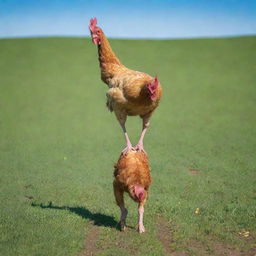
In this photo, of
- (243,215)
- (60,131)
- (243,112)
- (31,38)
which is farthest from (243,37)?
(243,215)

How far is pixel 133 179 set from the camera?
6926mm

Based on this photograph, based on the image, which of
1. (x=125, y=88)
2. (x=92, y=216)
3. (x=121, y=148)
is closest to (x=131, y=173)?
(x=125, y=88)

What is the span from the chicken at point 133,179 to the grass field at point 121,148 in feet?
1.78

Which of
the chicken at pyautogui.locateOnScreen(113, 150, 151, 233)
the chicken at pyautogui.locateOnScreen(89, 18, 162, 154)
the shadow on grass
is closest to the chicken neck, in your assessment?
the chicken at pyautogui.locateOnScreen(89, 18, 162, 154)

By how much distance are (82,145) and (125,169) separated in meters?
9.28

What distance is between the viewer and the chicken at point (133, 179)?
6863 millimetres

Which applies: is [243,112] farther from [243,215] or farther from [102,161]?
[243,215]

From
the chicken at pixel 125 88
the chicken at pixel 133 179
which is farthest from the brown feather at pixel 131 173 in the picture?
the chicken at pixel 125 88

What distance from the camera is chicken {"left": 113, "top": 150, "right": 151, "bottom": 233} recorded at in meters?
6.86

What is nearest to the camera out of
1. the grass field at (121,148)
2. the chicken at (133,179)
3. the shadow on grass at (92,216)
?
the chicken at (133,179)

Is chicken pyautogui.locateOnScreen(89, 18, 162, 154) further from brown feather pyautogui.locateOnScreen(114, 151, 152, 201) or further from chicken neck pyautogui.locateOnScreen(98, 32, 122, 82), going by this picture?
brown feather pyautogui.locateOnScreen(114, 151, 152, 201)

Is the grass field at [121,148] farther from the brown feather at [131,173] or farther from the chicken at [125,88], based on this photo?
the chicken at [125,88]

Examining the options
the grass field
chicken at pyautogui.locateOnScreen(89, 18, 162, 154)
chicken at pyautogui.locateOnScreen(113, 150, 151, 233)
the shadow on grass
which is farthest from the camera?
the shadow on grass

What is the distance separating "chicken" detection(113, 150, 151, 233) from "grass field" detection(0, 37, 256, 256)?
0.54 metres
